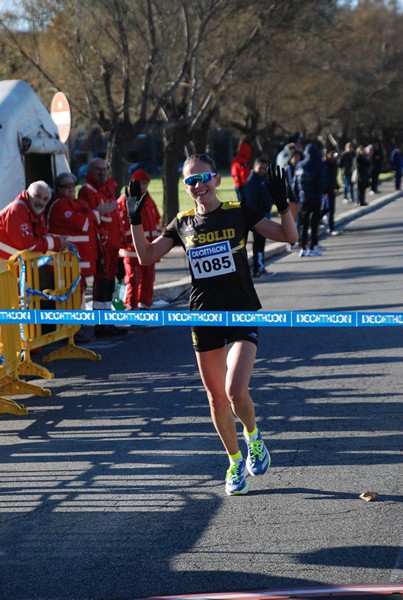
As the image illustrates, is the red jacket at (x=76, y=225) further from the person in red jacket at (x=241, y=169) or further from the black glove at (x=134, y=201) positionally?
the person in red jacket at (x=241, y=169)

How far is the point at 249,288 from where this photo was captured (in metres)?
6.40

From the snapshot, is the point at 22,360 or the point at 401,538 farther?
the point at 22,360

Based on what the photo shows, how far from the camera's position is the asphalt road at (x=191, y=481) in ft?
16.7

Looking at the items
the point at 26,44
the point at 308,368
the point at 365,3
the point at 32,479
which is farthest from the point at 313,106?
the point at 32,479

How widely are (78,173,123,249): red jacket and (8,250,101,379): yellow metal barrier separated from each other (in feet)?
3.78

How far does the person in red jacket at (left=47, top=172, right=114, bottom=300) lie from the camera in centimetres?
1211

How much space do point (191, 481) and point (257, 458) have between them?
425mm

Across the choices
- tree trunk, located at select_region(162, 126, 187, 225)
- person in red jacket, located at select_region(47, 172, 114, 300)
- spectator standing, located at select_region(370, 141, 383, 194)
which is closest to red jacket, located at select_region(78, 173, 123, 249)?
person in red jacket, located at select_region(47, 172, 114, 300)

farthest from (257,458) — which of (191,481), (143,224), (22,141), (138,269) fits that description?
(138,269)

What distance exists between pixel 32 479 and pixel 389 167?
2821 inches

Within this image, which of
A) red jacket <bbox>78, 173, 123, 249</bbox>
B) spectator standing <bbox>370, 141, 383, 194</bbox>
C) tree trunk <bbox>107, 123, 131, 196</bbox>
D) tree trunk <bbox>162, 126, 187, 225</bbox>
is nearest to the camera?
red jacket <bbox>78, 173, 123, 249</bbox>

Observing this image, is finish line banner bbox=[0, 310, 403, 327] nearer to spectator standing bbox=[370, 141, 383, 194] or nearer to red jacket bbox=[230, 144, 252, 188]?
red jacket bbox=[230, 144, 252, 188]

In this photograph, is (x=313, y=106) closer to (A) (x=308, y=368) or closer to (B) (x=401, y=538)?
(A) (x=308, y=368)

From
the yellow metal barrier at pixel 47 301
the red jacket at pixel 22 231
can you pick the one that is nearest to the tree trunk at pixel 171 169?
the yellow metal barrier at pixel 47 301
